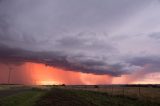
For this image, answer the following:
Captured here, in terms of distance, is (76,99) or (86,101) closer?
(86,101)

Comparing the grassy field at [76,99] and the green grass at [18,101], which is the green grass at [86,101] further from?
the green grass at [18,101]

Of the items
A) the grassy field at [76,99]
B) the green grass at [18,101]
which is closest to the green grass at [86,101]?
the grassy field at [76,99]

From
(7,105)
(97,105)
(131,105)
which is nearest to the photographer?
(7,105)

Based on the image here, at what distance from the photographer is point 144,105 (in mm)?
35938

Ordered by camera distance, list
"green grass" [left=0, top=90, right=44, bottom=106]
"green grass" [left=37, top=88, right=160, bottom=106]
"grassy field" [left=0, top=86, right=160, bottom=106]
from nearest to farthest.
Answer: "green grass" [left=0, top=90, right=44, bottom=106], "grassy field" [left=0, top=86, right=160, bottom=106], "green grass" [left=37, top=88, right=160, bottom=106]

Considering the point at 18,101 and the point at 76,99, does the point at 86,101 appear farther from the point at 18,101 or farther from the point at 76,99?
the point at 18,101

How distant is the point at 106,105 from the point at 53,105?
298 inches

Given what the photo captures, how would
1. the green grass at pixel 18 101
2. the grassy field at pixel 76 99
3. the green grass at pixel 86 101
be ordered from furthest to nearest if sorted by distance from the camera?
the green grass at pixel 86 101 → the grassy field at pixel 76 99 → the green grass at pixel 18 101

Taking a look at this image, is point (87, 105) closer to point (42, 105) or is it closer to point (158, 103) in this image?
point (42, 105)

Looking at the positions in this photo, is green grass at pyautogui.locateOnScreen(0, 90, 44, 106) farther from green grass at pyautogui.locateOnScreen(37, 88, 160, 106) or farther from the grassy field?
green grass at pyautogui.locateOnScreen(37, 88, 160, 106)

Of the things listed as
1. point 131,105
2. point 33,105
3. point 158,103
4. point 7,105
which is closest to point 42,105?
point 33,105

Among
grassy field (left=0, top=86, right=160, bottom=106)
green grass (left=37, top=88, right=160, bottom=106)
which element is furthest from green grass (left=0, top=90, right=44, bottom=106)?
green grass (left=37, top=88, right=160, bottom=106)

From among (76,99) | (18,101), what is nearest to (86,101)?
(76,99)

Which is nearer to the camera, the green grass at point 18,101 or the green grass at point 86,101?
the green grass at point 18,101
